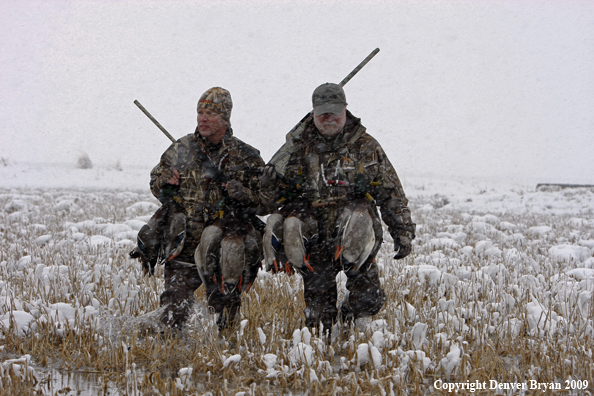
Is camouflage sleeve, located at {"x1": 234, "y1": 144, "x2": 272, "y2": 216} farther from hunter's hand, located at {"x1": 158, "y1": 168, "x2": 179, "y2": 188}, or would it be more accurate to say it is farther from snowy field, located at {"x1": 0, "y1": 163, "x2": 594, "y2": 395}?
snowy field, located at {"x1": 0, "y1": 163, "x2": 594, "y2": 395}

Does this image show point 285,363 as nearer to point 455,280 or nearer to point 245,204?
point 245,204

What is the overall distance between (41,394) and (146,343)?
76cm


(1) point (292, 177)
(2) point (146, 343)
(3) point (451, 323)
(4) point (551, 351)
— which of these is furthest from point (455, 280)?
(2) point (146, 343)

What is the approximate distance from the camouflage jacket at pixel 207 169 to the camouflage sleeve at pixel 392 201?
3.02 feet

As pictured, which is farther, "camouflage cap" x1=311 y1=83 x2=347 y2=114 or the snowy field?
"camouflage cap" x1=311 y1=83 x2=347 y2=114

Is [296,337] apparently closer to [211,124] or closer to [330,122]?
[330,122]

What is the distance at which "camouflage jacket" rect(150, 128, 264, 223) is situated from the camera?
371cm

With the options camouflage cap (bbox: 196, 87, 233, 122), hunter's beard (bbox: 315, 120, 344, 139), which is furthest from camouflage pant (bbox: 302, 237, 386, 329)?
camouflage cap (bbox: 196, 87, 233, 122)

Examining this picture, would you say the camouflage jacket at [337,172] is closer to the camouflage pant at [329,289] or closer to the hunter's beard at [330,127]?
the hunter's beard at [330,127]

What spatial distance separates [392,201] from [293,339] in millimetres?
1251

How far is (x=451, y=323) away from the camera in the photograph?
3.53 metres

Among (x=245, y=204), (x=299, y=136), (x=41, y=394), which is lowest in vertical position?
(x=41, y=394)

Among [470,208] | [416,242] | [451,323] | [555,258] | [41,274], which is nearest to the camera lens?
[451,323]

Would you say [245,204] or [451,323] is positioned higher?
[245,204]
